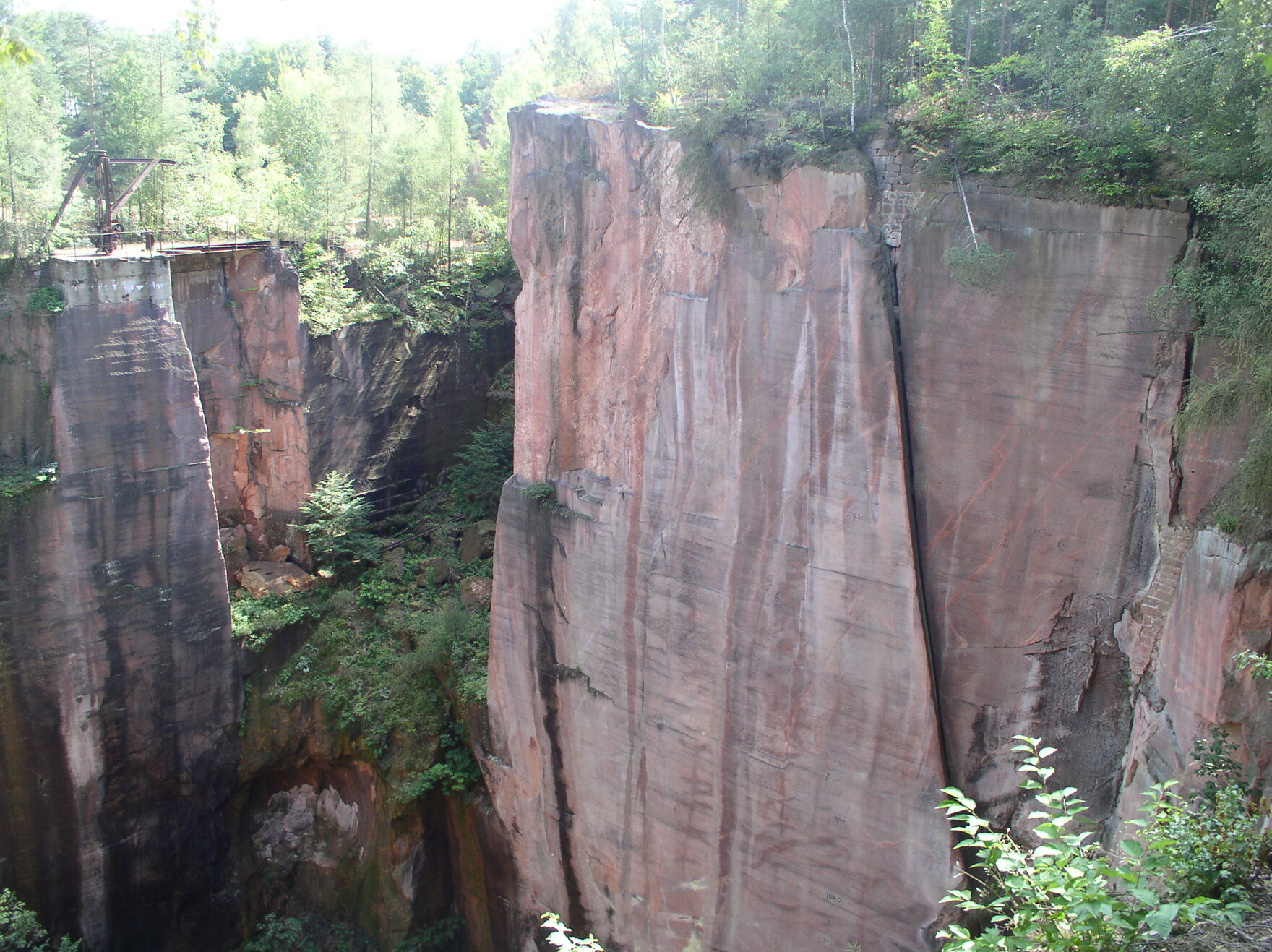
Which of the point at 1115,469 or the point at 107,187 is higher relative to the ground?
the point at 107,187

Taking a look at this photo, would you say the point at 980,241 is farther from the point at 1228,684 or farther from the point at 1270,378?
the point at 1228,684

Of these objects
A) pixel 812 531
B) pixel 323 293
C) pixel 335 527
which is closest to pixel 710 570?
pixel 812 531

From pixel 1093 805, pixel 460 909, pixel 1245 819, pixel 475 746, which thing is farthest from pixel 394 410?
pixel 1245 819

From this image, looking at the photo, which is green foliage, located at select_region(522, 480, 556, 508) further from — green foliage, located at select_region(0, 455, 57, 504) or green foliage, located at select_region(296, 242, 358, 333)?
green foliage, located at select_region(296, 242, 358, 333)

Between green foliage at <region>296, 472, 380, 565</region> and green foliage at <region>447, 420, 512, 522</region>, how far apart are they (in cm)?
173

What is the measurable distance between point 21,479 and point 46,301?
2317 mm

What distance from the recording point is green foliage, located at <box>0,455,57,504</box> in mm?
12469

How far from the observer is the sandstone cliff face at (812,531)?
8.33m

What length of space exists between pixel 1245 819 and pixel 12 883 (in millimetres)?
14148

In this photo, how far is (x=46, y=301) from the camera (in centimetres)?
1273

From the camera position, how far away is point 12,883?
1284 centimetres

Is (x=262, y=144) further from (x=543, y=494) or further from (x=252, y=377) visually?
(x=543, y=494)

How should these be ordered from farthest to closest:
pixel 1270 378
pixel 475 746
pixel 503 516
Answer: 1. pixel 475 746
2. pixel 503 516
3. pixel 1270 378

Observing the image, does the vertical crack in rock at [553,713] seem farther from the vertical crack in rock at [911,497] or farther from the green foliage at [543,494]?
the vertical crack in rock at [911,497]
